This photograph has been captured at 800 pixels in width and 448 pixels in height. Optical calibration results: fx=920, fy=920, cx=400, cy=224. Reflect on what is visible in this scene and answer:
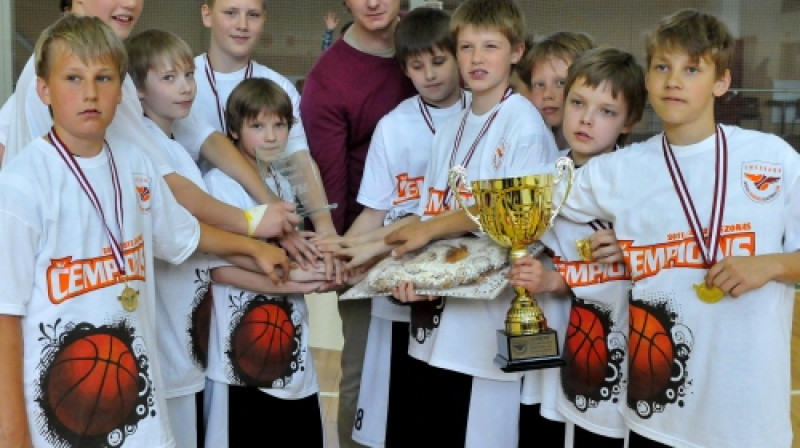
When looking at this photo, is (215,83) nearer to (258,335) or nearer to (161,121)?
(161,121)

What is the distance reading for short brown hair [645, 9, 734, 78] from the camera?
1.91m

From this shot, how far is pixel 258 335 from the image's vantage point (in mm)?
2350

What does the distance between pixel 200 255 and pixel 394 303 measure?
559mm

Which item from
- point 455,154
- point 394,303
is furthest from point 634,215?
point 394,303

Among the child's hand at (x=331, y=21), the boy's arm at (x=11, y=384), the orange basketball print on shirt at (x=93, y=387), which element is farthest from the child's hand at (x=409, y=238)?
the child's hand at (x=331, y=21)

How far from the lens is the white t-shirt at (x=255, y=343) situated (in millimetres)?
2342

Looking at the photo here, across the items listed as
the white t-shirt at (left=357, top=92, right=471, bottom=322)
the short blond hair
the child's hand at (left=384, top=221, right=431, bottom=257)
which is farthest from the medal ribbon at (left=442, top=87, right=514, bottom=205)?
the short blond hair

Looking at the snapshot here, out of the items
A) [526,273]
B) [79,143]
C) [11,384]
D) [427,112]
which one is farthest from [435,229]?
[11,384]

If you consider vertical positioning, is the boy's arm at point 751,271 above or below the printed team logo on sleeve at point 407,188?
below

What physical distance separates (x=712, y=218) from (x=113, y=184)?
4.02 ft

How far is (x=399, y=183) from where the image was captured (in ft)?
8.66

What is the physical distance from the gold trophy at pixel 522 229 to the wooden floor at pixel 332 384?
1.57m

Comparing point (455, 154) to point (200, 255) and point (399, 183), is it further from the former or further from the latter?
point (200, 255)

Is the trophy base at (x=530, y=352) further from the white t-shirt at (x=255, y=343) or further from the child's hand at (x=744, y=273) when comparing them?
the white t-shirt at (x=255, y=343)
